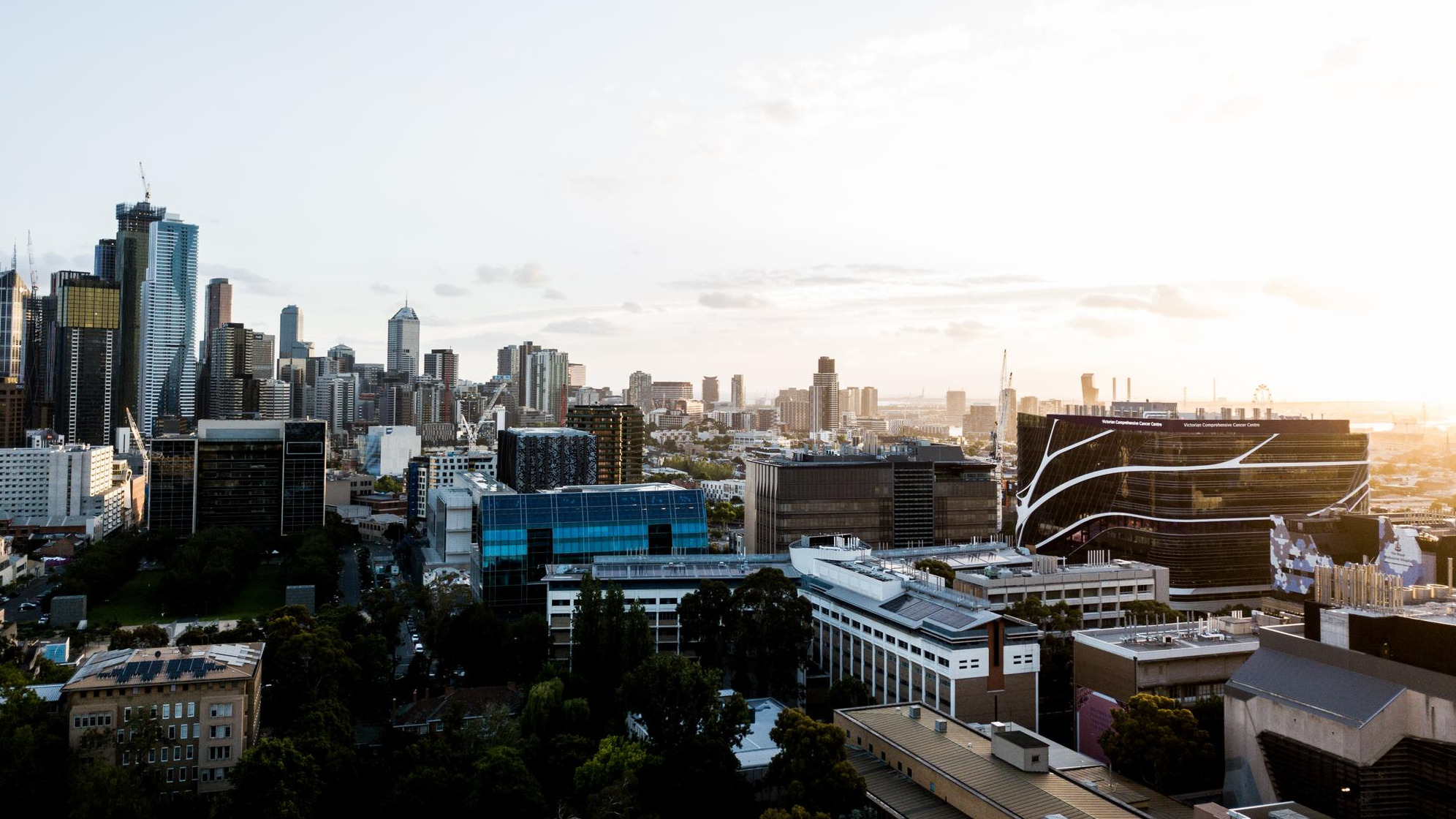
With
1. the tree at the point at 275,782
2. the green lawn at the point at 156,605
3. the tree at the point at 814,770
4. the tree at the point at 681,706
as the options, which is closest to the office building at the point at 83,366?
the green lawn at the point at 156,605

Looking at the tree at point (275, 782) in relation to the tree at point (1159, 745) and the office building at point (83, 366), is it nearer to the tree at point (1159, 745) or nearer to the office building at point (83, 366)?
the tree at point (1159, 745)

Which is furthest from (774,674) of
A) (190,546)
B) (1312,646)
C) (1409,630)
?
(190,546)

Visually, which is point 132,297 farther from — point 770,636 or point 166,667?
point 770,636

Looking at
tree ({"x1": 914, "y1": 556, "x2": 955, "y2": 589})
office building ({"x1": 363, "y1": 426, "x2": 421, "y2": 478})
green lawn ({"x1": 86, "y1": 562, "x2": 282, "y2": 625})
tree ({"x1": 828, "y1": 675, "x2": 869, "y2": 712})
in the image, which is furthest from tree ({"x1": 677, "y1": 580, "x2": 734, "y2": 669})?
office building ({"x1": 363, "y1": 426, "x2": 421, "y2": 478})

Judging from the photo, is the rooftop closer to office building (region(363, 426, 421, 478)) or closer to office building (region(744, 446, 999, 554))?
office building (region(744, 446, 999, 554))

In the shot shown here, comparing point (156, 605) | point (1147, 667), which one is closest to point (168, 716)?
point (1147, 667)

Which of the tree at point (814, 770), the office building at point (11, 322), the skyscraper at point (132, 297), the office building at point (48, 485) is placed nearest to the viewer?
the tree at point (814, 770)
